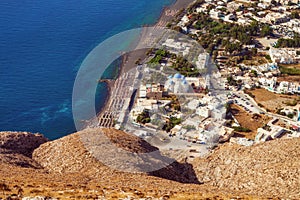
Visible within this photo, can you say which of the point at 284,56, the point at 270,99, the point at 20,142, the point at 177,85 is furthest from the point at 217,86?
the point at 20,142

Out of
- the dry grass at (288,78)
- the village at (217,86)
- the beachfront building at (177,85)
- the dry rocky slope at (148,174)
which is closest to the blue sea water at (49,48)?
the village at (217,86)

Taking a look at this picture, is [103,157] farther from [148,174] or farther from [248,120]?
[248,120]

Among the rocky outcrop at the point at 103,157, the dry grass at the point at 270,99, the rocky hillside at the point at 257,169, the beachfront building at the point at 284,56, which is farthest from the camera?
the beachfront building at the point at 284,56

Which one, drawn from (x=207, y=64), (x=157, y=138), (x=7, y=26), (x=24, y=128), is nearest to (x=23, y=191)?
(x=157, y=138)

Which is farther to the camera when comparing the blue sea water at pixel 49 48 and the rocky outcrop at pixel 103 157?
the blue sea water at pixel 49 48

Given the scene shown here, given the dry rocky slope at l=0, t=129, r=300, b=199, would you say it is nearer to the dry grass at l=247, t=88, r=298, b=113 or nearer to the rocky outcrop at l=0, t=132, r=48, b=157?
the rocky outcrop at l=0, t=132, r=48, b=157

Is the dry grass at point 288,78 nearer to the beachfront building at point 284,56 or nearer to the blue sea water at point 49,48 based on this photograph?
the beachfront building at point 284,56
